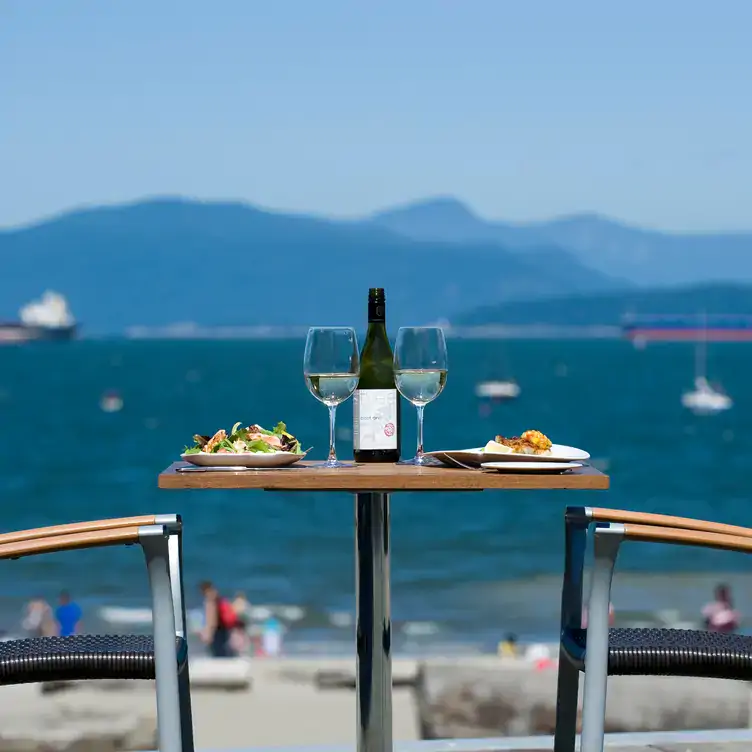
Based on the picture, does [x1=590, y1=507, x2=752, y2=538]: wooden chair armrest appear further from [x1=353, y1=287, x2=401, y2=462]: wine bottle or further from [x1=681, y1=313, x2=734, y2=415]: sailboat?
[x1=681, y1=313, x2=734, y2=415]: sailboat

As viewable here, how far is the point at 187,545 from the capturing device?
102 ft

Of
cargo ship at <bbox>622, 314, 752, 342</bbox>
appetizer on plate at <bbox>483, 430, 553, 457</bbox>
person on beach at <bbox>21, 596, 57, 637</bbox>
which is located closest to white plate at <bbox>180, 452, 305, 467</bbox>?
appetizer on plate at <bbox>483, 430, 553, 457</bbox>

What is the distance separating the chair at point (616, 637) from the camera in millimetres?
2012

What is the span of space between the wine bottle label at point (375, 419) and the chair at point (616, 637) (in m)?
0.35

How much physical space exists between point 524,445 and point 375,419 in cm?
31

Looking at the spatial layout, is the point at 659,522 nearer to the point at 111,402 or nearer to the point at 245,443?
the point at 245,443

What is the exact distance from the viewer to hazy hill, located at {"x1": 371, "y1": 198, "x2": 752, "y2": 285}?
80688mm

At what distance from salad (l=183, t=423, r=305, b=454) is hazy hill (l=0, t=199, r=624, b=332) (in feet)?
256

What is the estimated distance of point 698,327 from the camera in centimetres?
7669

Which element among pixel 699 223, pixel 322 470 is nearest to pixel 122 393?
pixel 699 223

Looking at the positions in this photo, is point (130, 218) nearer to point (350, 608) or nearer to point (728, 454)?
point (728, 454)

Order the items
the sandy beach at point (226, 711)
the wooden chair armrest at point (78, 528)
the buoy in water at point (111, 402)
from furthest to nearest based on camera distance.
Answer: the buoy in water at point (111, 402) < the sandy beach at point (226, 711) < the wooden chair armrest at point (78, 528)

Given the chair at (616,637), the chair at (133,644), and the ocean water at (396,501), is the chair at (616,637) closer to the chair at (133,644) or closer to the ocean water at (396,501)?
the chair at (133,644)

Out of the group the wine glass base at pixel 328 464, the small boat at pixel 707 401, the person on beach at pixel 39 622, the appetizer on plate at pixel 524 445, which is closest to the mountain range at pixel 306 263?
the small boat at pixel 707 401
